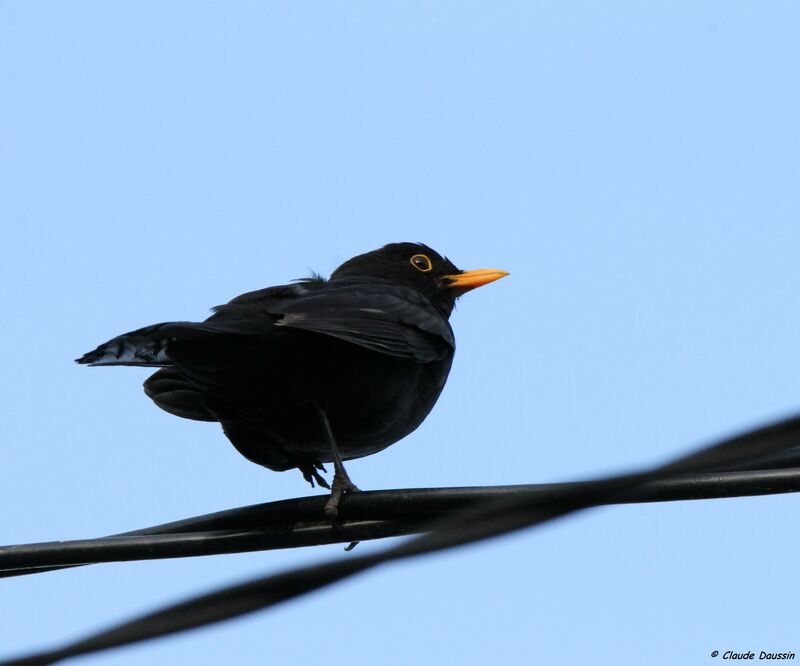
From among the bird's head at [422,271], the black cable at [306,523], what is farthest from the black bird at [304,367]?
the bird's head at [422,271]

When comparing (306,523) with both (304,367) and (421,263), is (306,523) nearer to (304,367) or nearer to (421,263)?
(304,367)

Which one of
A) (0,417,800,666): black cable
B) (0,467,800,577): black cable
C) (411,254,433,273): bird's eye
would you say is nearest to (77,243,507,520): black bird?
(0,467,800,577): black cable

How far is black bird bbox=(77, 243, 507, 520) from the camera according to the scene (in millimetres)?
4895

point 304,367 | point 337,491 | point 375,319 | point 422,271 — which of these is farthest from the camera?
point 422,271

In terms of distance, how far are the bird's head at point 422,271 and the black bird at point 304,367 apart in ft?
3.42

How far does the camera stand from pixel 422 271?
7.25 meters

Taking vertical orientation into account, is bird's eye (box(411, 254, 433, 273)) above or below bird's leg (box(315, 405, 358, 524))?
above

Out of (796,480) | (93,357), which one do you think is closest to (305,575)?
(796,480)

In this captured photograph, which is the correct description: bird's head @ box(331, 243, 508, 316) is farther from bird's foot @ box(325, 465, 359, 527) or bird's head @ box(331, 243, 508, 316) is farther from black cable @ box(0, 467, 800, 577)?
black cable @ box(0, 467, 800, 577)

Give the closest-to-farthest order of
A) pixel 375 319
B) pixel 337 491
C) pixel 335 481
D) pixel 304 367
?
pixel 337 491
pixel 335 481
pixel 304 367
pixel 375 319

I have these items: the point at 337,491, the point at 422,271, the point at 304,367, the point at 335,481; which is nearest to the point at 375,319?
the point at 304,367

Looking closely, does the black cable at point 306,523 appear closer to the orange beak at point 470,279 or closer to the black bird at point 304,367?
the black bird at point 304,367

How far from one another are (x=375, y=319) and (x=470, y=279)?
1.98 meters

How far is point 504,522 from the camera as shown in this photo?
2322 mm
